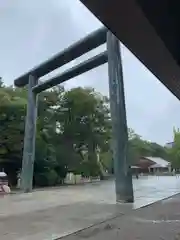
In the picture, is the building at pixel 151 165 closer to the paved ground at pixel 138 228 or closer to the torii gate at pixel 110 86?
the torii gate at pixel 110 86

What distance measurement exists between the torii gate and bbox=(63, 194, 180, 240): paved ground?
149 inches

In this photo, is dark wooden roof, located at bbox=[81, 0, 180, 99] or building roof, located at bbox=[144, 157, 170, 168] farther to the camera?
building roof, located at bbox=[144, 157, 170, 168]

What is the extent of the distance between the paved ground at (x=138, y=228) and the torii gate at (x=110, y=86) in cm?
378

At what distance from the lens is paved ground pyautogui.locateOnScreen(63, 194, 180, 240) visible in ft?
26.1

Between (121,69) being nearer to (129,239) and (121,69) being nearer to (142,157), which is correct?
(129,239)

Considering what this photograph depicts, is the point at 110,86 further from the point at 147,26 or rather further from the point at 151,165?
the point at 151,165

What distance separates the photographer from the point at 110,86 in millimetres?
16219

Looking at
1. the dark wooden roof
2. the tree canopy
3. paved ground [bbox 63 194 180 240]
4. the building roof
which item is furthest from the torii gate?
the building roof

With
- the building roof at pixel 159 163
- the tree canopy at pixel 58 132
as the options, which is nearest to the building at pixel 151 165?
the building roof at pixel 159 163

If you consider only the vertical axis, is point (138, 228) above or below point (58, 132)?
below

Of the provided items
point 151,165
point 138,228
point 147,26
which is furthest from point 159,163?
point 147,26

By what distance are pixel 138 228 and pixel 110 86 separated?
8.16 metres

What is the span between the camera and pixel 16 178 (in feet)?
102

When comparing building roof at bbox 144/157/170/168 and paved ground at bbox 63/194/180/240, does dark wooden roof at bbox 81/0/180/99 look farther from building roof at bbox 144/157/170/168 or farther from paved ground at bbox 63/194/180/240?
building roof at bbox 144/157/170/168
